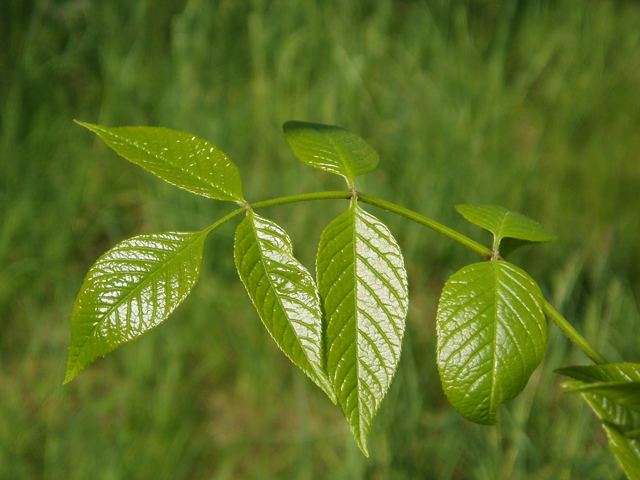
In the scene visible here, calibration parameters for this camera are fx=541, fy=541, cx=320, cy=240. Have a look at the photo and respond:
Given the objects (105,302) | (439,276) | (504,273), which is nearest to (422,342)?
(439,276)

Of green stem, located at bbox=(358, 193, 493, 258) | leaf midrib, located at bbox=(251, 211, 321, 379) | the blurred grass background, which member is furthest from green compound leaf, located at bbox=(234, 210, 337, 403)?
the blurred grass background

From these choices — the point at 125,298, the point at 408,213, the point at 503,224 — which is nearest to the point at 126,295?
the point at 125,298

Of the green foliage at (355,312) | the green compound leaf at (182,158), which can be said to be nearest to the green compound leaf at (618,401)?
the green foliage at (355,312)

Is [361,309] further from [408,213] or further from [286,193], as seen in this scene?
[286,193]

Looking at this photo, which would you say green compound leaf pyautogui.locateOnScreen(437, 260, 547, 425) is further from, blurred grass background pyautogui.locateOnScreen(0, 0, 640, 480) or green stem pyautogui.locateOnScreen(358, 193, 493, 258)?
blurred grass background pyautogui.locateOnScreen(0, 0, 640, 480)

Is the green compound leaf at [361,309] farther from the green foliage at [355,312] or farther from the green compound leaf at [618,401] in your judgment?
the green compound leaf at [618,401]

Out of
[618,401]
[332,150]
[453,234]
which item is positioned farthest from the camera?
[332,150]

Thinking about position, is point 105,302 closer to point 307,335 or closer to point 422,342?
point 307,335
